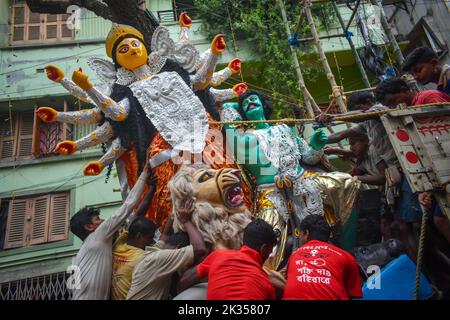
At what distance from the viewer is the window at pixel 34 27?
431 inches

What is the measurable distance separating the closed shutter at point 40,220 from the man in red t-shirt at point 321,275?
27.9 ft

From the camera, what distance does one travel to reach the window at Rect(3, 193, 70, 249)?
9141 millimetres

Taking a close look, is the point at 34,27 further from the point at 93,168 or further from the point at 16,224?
the point at 93,168

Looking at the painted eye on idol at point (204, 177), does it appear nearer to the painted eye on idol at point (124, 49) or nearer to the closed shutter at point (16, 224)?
the painted eye on idol at point (124, 49)

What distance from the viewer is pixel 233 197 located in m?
3.21

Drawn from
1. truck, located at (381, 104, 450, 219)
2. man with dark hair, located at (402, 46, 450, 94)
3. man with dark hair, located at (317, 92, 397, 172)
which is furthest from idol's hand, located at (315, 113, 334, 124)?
man with dark hair, located at (402, 46, 450, 94)

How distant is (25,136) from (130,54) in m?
7.68

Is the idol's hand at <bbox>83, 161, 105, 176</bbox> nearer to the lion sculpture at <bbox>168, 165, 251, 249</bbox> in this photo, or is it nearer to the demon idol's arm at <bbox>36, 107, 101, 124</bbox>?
the demon idol's arm at <bbox>36, 107, 101, 124</bbox>

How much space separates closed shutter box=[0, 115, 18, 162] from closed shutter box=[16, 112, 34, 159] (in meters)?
0.15

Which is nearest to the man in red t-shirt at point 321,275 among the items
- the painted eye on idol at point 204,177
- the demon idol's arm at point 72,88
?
the painted eye on idol at point 204,177

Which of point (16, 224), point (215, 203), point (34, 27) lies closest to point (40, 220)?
point (16, 224)

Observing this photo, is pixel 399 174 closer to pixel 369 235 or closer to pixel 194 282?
pixel 369 235

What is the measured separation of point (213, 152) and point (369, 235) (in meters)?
1.86

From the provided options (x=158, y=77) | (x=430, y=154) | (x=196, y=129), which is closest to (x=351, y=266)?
(x=430, y=154)
